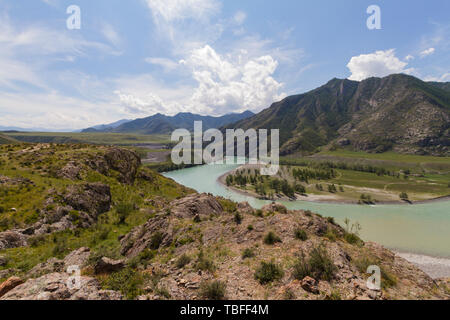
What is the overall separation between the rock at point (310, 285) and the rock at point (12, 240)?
20256mm

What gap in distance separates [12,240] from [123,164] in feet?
106

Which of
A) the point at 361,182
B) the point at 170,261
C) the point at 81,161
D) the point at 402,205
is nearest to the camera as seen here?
the point at 170,261

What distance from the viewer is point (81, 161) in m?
Result: 33.3

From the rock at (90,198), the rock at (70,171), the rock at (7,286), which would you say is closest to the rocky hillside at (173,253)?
the rock at (7,286)

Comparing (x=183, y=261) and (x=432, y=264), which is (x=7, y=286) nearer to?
(x=183, y=261)

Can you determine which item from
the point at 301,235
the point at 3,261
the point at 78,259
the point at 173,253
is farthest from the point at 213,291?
the point at 3,261

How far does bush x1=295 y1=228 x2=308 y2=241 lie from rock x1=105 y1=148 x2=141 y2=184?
122 feet

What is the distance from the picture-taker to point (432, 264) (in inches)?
1550

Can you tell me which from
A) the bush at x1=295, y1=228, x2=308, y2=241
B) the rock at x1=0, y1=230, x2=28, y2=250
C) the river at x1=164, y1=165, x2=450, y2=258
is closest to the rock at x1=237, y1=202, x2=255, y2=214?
the bush at x1=295, y1=228, x2=308, y2=241

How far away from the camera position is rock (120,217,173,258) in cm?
1413
